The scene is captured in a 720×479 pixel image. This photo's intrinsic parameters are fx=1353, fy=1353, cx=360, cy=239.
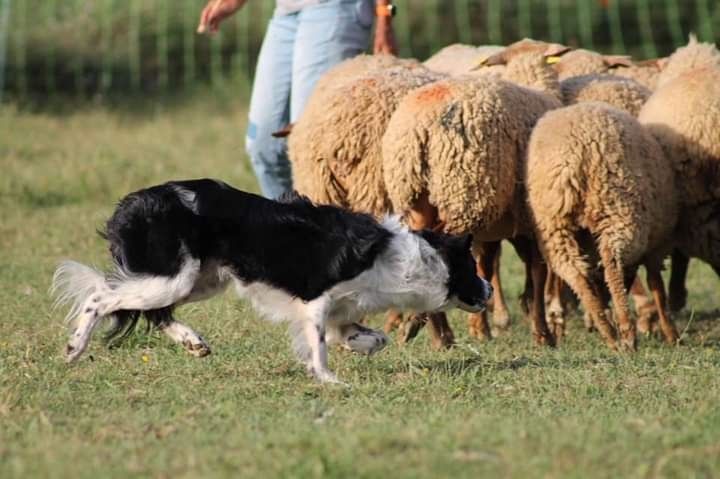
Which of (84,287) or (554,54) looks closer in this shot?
(84,287)

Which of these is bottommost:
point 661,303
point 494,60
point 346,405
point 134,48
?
point 134,48

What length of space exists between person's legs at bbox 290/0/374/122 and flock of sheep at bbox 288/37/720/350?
24 cm

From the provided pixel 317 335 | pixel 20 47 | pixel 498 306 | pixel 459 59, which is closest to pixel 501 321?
pixel 498 306

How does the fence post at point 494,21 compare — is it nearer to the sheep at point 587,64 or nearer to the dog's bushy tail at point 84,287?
the sheep at point 587,64

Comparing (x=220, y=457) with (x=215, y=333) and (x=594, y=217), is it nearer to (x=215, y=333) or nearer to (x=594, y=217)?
(x=215, y=333)

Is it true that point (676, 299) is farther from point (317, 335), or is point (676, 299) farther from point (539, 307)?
point (317, 335)

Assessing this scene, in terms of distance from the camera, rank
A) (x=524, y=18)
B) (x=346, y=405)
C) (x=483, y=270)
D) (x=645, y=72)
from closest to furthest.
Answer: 1. (x=346, y=405)
2. (x=483, y=270)
3. (x=645, y=72)
4. (x=524, y=18)

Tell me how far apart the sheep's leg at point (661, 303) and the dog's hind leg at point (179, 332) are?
8.86ft

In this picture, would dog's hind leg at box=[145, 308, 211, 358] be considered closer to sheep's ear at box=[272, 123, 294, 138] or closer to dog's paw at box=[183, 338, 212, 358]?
dog's paw at box=[183, 338, 212, 358]

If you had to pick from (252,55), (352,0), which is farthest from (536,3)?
(352,0)

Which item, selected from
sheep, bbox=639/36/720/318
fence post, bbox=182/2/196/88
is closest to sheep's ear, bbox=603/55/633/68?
sheep, bbox=639/36/720/318

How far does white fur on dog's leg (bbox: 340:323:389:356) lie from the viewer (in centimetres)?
591

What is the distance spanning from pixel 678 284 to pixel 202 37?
955 centimetres

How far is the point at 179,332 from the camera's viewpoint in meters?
5.84
